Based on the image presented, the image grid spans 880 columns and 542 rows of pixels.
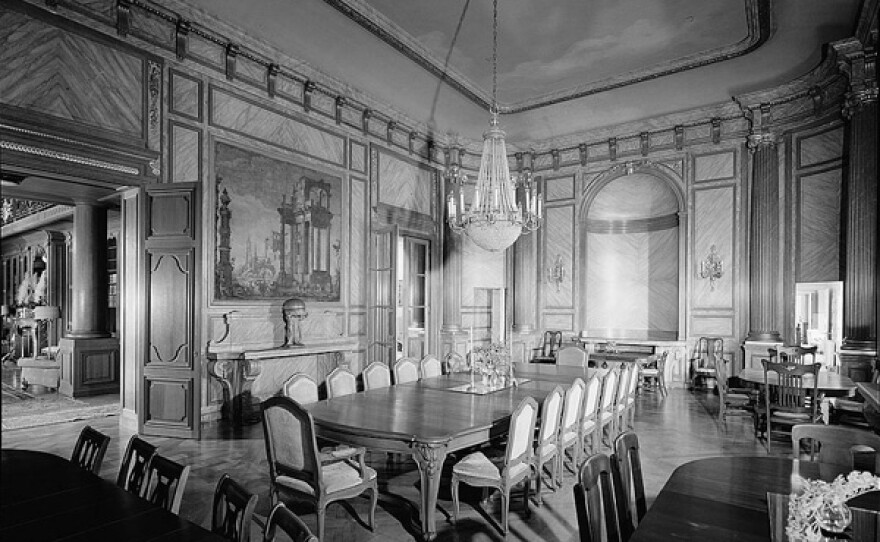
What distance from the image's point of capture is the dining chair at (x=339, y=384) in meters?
4.53

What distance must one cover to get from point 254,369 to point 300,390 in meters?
2.27

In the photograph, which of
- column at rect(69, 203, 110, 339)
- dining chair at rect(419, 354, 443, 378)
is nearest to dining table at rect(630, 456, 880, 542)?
dining chair at rect(419, 354, 443, 378)

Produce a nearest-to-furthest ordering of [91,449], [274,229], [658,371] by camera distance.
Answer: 1. [91,449]
2. [274,229]
3. [658,371]

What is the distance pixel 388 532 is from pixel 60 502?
75.0 inches

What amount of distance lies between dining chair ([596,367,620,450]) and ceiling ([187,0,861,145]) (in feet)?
13.3

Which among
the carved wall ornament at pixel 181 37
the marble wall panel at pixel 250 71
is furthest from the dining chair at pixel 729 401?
the carved wall ornament at pixel 181 37

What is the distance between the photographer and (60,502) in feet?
6.95

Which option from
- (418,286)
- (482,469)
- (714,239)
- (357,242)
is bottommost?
(482,469)

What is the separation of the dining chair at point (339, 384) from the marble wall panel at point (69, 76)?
3121mm

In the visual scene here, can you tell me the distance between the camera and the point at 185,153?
19.2ft

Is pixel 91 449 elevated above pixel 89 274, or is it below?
below

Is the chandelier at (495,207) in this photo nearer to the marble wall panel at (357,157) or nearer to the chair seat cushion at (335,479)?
the marble wall panel at (357,157)

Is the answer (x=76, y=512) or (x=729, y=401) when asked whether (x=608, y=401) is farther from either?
(x=76, y=512)

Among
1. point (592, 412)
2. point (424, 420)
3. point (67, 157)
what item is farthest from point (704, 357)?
point (67, 157)
